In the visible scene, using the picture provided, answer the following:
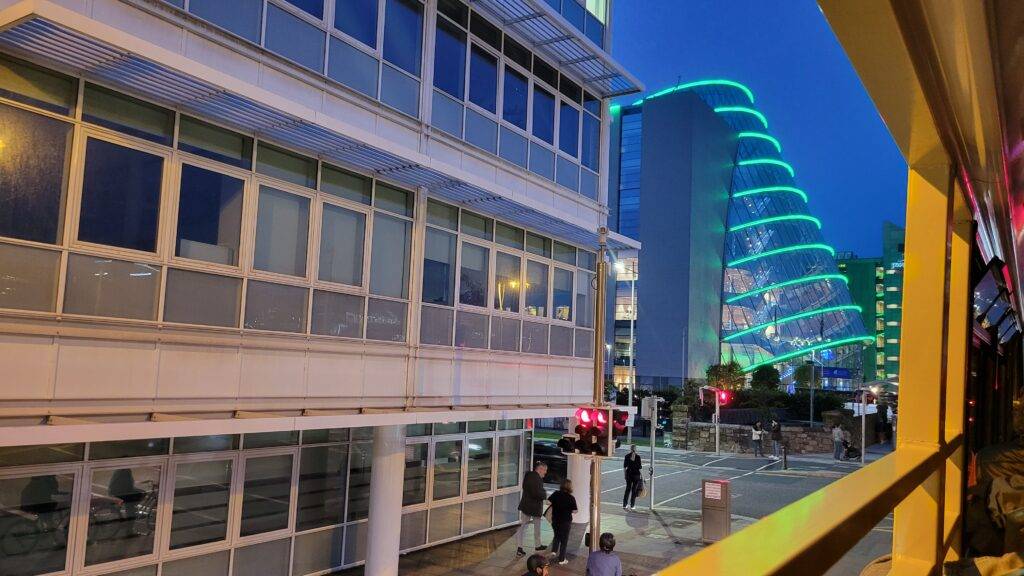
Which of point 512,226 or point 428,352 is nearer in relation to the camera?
point 428,352

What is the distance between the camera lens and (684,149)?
2785 inches

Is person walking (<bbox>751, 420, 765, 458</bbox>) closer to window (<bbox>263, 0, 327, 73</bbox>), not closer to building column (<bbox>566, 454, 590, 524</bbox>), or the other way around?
building column (<bbox>566, 454, 590, 524</bbox>)

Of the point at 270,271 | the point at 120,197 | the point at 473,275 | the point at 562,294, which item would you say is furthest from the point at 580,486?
the point at 120,197

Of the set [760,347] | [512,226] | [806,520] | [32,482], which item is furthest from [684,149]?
[806,520]

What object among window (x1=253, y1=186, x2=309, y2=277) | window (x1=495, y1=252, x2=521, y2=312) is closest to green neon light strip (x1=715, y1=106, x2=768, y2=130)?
window (x1=495, y1=252, x2=521, y2=312)

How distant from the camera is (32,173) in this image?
8.59m

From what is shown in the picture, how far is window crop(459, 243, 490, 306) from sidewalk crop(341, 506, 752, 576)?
4.80m

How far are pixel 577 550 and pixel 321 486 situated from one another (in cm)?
578

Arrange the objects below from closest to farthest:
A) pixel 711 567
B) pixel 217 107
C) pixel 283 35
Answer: pixel 711 567
pixel 217 107
pixel 283 35

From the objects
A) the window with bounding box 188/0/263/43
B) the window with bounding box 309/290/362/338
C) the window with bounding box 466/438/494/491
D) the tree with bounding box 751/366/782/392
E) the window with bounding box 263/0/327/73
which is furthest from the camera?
the tree with bounding box 751/366/782/392

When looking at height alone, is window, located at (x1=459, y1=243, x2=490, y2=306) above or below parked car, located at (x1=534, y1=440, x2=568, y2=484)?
above

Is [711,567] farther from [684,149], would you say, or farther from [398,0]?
[684,149]

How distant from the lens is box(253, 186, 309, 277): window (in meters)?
11.3

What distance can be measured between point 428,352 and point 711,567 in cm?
1297
